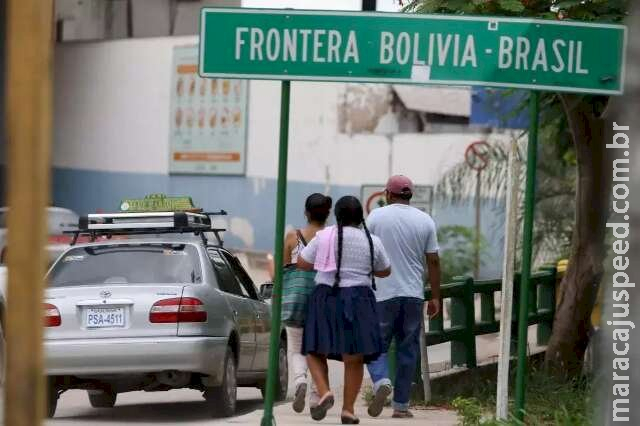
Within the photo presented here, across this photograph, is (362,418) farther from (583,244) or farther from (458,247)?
(458,247)

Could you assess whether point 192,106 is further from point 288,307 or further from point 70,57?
point 288,307

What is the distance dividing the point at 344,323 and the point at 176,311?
6.20 feet

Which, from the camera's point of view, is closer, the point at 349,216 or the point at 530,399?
the point at 349,216

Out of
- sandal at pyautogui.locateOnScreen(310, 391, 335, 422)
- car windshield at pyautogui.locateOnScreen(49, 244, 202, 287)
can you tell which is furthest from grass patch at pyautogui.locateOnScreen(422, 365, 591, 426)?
car windshield at pyautogui.locateOnScreen(49, 244, 202, 287)

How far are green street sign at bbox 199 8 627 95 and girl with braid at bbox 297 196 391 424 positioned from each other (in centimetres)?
181

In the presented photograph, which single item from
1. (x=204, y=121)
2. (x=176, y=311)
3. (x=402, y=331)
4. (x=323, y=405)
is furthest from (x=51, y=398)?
(x=204, y=121)

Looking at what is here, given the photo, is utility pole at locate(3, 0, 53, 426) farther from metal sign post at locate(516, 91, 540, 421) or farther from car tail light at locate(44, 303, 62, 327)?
car tail light at locate(44, 303, 62, 327)

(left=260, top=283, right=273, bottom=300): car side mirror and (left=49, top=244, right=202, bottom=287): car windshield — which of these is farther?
(left=260, top=283, right=273, bottom=300): car side mirror

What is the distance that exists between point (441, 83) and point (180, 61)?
30441 millimetres

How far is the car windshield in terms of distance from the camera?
502 inches

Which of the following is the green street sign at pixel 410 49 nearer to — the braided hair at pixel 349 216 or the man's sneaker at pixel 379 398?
the braided hair at pixel 349 216

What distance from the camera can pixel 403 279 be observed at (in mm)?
11656

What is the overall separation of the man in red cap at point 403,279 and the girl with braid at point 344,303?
2.10ft

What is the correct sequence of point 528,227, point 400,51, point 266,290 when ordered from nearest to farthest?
point 400,51 < point 528,227 < point 266,290
